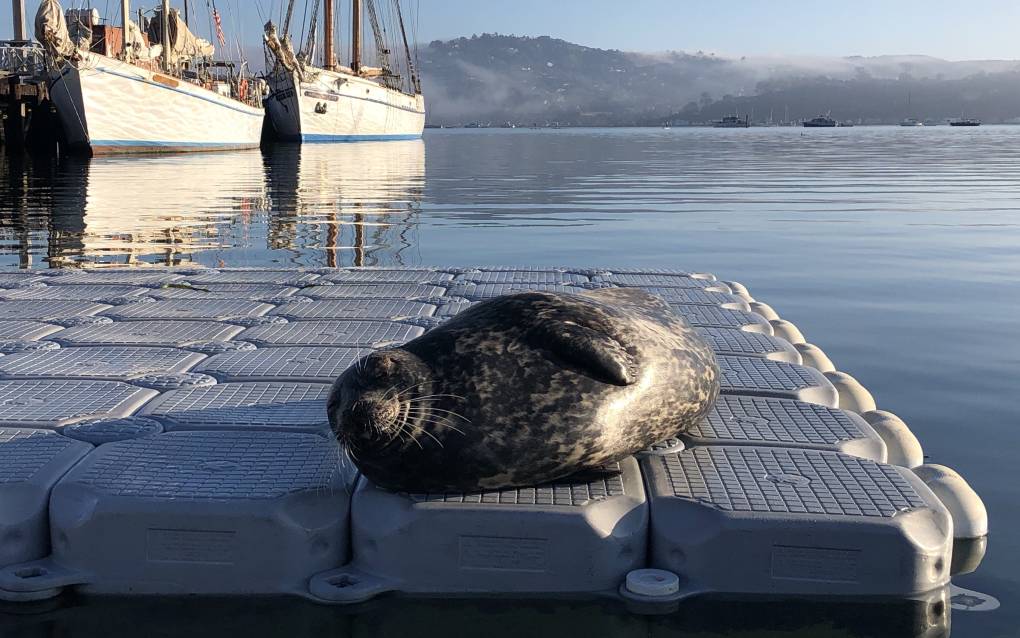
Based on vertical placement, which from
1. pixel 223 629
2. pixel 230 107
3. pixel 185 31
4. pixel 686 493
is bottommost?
pixel 223 629

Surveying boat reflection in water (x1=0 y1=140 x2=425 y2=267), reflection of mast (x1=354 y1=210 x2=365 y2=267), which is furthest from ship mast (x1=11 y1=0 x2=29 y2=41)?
reflection of mast (x1=354 y1=210 x2=365 y2=267)

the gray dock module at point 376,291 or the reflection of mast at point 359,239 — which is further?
the reflection of mast at point 359,239

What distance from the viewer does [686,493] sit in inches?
126

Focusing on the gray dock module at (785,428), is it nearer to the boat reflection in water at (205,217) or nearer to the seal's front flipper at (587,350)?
the seal's front flipper at (587,350)

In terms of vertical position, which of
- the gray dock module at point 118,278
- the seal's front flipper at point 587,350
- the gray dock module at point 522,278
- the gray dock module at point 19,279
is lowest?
the gray dock module at point 19,279

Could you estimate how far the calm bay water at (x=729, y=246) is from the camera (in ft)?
10.2

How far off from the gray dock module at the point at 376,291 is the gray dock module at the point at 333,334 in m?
0.89

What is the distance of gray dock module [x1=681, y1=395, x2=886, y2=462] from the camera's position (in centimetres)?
374

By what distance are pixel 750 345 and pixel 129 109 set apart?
39.5 metres

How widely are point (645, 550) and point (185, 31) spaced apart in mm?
64553

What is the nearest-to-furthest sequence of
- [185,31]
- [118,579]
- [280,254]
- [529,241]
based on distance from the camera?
[118,579]
[280,254]
[529,241]
[185,31]

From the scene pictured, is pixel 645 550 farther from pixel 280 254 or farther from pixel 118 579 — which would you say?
pixel 280 254

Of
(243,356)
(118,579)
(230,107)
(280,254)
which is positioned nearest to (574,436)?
(118,579)

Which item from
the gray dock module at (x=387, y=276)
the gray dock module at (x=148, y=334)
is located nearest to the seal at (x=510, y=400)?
the gray dock module at (x=148, y=334)
